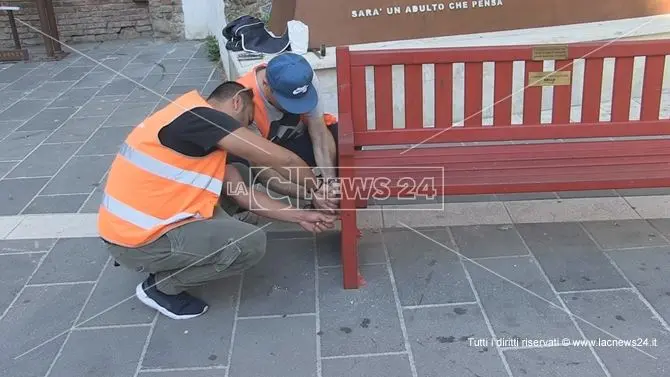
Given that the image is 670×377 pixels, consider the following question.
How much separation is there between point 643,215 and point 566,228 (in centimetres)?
47

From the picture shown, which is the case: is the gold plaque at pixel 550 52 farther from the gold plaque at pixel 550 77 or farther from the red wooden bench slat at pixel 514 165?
the red wooden bench slat at pixel 514 165

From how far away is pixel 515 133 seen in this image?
3.28m

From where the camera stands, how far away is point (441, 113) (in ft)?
10.9

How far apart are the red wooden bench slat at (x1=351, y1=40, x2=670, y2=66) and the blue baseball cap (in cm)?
33

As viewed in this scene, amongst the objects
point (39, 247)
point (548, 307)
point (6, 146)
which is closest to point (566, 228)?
point (548, 307)

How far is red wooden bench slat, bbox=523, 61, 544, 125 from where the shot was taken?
3.23m

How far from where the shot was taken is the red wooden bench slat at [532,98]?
3.23m

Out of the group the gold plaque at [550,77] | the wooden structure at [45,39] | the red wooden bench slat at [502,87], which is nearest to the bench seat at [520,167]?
the red wooden bench slat at [502,87]

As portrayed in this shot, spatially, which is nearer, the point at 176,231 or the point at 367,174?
the point at 176,231

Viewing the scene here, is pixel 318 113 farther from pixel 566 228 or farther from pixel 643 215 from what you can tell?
pixel 643 215

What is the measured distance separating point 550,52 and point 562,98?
258 millimetres

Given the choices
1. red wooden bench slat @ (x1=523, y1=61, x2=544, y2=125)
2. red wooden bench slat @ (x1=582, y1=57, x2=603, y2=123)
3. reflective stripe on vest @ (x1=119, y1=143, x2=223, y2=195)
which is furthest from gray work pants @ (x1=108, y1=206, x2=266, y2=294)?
red wooden bench slat @ (x1=582, y1=57, x2=603, y2=123)

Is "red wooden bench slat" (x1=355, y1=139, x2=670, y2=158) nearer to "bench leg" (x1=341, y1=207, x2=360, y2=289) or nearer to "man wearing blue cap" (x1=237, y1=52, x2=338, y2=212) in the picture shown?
"man wearing blue cap" (x1=237, y1=52, x2=338, y2=212)

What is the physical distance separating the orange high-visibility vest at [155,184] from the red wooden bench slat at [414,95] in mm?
1022
